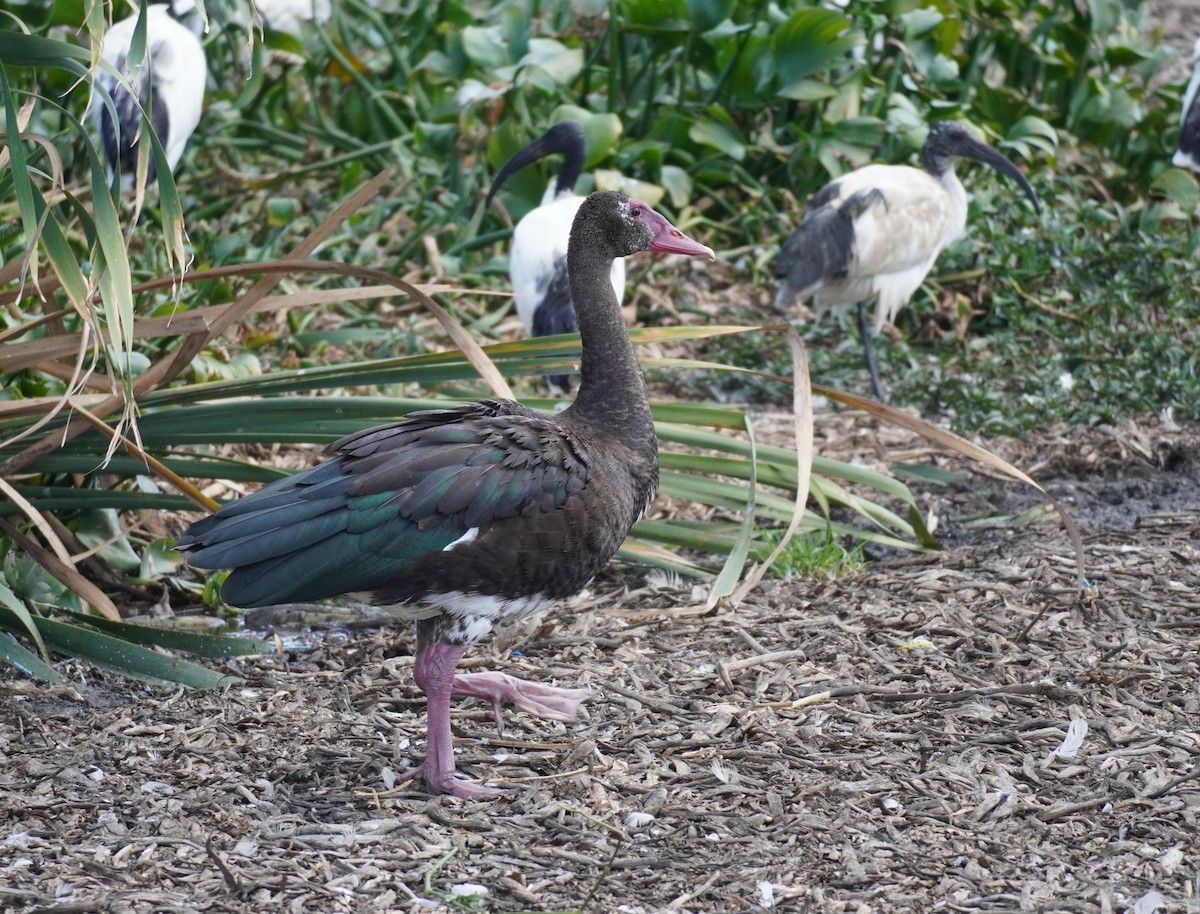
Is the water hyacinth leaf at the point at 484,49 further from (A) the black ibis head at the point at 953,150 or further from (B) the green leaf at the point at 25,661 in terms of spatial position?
(B) the green leaf at the point at 25,661

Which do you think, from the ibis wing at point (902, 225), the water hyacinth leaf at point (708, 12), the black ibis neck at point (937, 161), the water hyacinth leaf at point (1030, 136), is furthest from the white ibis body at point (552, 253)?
the water hyacinth leaf at point (1030, 136)

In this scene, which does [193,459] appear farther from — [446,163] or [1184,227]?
[1184,227]

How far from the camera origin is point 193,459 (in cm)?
448

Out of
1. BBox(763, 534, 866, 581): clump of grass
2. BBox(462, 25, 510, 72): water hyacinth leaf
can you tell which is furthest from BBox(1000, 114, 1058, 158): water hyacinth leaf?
BBox(763, 534, 866, 581): clump of grass

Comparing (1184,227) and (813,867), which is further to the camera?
(1184,227)

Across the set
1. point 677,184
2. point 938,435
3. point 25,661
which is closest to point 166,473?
point 25,661

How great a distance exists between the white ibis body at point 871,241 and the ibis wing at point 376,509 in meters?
3.78

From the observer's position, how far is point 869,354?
692cm

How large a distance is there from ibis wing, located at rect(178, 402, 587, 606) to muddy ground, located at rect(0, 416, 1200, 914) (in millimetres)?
522

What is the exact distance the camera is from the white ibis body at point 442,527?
316 centimetres

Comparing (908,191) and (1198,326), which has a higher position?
(908,191)

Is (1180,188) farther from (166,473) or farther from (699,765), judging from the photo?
(166,473)

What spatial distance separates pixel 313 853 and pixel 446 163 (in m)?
5.68

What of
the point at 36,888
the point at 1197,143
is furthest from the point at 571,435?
the point at 1197,143
